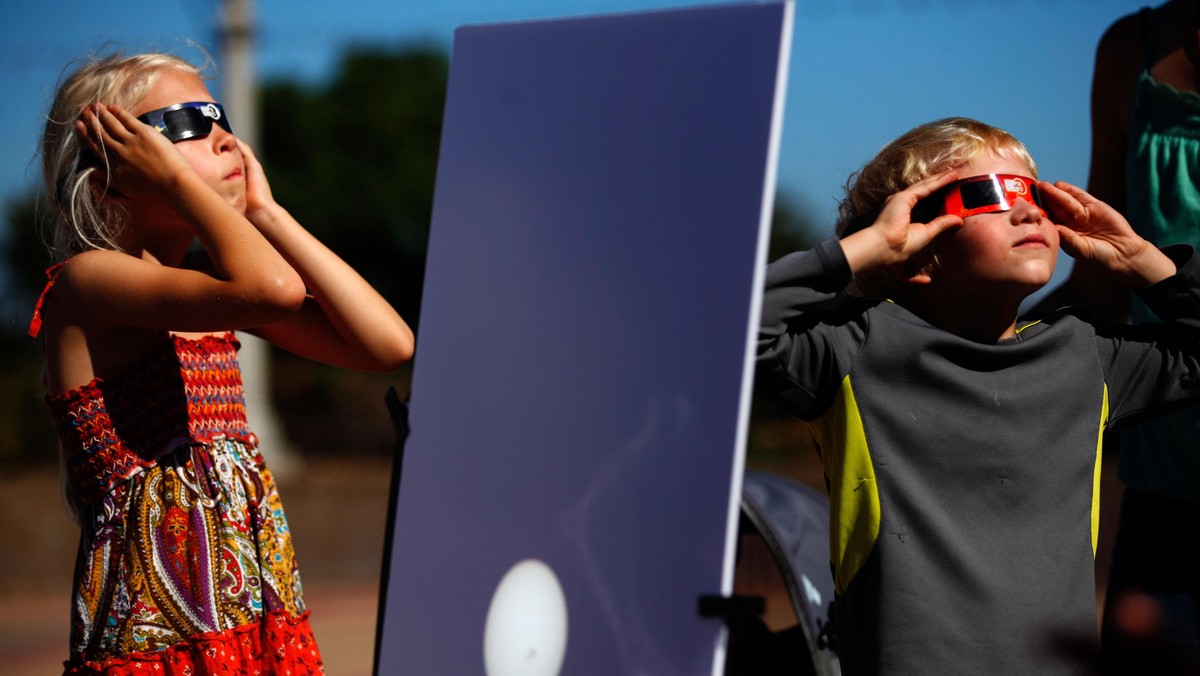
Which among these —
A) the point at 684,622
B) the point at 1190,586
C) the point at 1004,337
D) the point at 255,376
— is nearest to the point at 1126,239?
the point at 1004,337

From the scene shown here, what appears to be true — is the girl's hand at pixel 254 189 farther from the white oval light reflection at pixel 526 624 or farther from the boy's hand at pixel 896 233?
the boy's hand at pixel 896 233

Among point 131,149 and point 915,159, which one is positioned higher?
point 915,159

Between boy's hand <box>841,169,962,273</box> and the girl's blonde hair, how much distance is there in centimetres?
126

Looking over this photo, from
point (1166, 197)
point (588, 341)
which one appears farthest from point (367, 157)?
point (588, 341)

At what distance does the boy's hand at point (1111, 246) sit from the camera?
7.41 ft

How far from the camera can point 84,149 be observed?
221cm

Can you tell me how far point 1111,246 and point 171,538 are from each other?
5.68 feet

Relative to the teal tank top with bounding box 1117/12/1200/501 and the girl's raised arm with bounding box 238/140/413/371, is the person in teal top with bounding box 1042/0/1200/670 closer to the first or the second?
the teal tank top with bounding box 1117/12/1200/501

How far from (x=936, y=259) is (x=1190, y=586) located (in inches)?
33.1

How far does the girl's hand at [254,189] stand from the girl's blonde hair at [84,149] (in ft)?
0.61

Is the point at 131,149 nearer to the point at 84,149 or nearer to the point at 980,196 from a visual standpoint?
the point at 84,149

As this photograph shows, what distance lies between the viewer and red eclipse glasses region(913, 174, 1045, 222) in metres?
2.11

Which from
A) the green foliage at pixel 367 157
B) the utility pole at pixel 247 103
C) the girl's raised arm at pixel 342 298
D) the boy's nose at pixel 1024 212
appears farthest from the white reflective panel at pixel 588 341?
the green foliage at pixel 367 157

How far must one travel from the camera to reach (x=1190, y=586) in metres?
2.40
